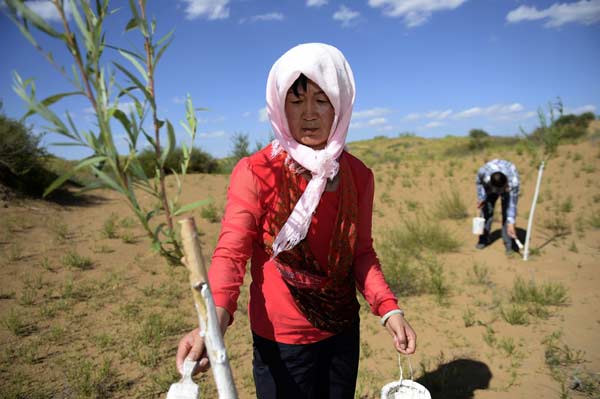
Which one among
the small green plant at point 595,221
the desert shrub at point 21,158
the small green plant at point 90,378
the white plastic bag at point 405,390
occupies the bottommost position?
the small green plant at point 90,378

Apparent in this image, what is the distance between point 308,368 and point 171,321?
10.2 feet

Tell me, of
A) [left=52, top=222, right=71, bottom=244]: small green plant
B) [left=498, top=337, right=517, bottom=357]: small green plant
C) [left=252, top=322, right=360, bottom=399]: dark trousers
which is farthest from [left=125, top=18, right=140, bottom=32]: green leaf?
[left=52, top=222, right=71, bottom=244]: small green plant

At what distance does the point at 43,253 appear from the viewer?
19.1 ft

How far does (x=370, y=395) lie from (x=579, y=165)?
1330 cm

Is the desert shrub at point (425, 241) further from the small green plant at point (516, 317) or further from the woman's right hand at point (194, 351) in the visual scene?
the woman's right hand at point (194, 351)

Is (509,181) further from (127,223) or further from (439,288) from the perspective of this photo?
(127,223)

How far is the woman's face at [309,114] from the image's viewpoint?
140cm

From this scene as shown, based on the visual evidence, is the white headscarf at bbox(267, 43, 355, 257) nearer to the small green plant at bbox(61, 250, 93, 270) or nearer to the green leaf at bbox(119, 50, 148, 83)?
the green leaf at bbox(119, 50, 148, 83)

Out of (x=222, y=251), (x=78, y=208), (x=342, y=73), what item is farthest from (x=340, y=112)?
(x=78, y=208)

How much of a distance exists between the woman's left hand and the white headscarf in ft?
1.66

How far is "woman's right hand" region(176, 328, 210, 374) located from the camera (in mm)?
870

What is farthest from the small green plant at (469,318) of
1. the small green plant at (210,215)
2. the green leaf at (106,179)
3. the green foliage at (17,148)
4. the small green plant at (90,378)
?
the green foliage at (17,148)

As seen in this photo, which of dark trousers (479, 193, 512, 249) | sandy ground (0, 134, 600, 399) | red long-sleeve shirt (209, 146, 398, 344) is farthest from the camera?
dark trousers (479, 193, 512, 249)

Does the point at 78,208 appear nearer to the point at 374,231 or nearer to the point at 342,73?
the point at 374,231
